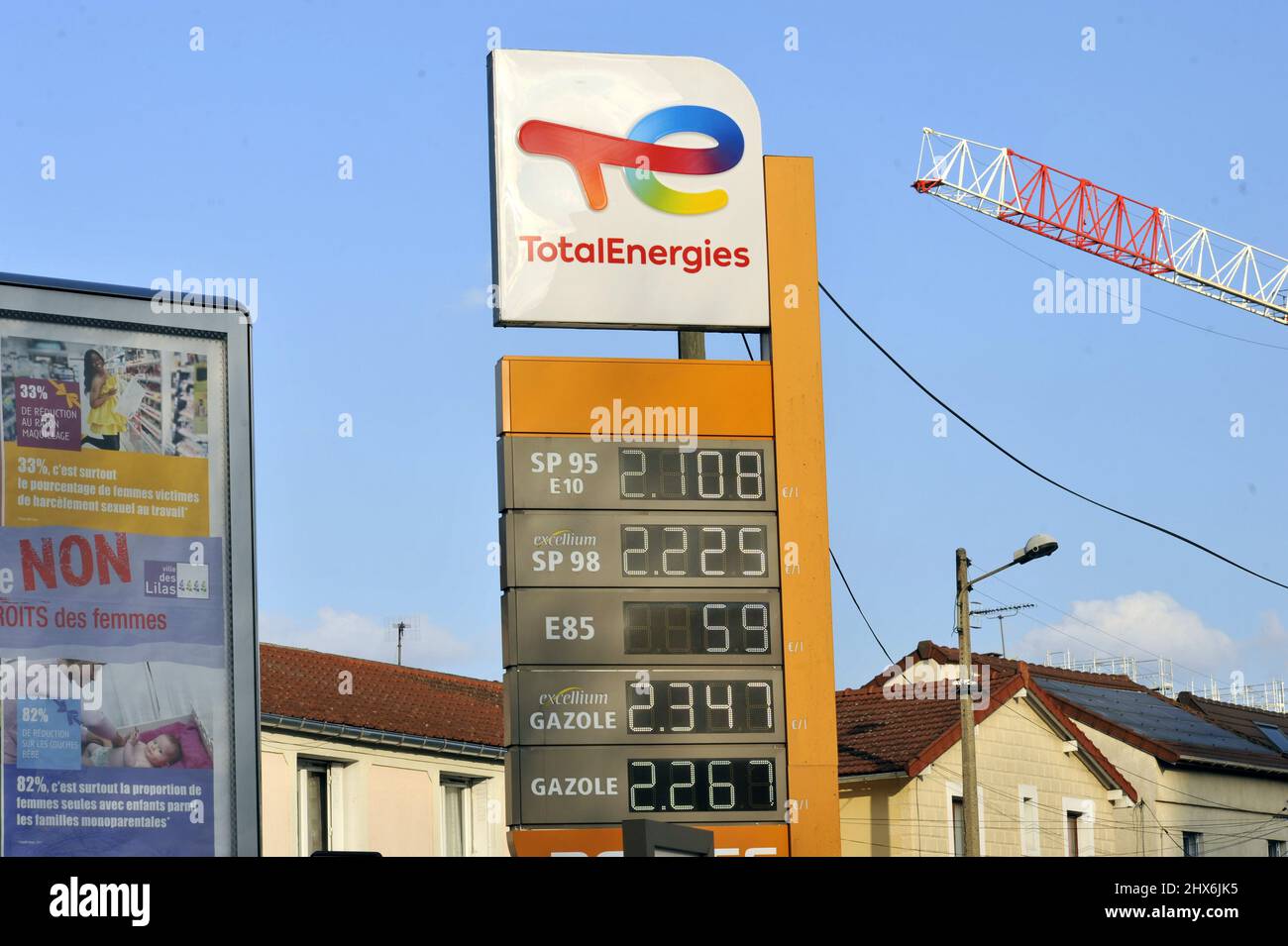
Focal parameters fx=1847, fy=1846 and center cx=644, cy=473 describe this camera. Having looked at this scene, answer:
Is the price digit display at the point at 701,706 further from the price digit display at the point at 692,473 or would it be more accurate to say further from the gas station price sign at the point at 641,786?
the price digit display at the point at 692,473

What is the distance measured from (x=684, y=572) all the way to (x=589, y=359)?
2.49 meters

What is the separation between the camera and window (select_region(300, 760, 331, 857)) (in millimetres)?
31000

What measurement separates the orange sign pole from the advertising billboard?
6.13 meters

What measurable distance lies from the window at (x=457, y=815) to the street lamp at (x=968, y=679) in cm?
917

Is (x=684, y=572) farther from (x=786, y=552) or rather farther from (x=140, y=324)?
(x=140, y=324)

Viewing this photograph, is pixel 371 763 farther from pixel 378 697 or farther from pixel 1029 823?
pixel 1029 823

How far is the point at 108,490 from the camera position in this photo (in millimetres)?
14445

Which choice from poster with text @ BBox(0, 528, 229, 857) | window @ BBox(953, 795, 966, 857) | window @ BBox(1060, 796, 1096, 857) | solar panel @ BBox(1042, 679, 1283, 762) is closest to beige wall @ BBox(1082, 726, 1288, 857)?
solar panel @ BBox(1042, 679, 1283, 762)

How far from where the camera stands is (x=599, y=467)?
60.8ft

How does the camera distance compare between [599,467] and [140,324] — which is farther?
[599,467]

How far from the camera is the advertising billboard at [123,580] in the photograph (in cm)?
1376

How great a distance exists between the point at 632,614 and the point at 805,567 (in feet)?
6.33

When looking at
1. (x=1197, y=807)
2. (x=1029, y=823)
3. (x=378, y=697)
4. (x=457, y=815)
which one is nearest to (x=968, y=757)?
(x=1029, y=823)
